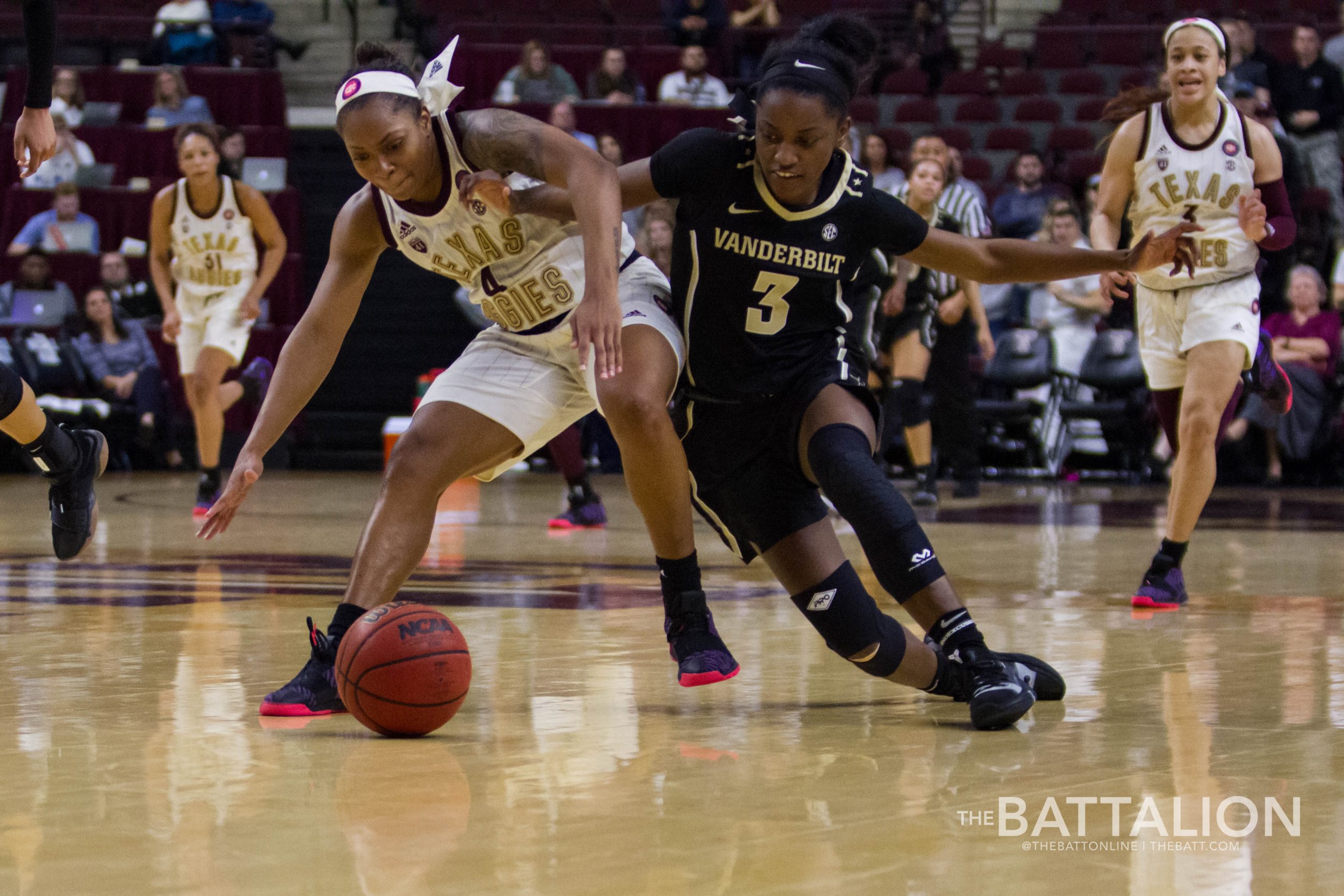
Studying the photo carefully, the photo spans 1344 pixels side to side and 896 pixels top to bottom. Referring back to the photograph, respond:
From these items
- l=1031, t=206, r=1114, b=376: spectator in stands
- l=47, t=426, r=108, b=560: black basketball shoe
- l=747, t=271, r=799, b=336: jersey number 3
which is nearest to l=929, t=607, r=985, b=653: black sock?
l=747, t=271, r=799, b=336: jersey number 3

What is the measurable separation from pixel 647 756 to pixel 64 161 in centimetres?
1222

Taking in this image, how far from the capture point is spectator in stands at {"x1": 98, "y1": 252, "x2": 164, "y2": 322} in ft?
42.8

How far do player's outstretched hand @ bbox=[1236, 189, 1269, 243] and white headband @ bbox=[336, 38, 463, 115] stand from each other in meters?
2.48

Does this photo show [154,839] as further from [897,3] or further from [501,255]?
[897,3]

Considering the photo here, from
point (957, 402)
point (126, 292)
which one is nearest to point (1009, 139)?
point (957, 402)

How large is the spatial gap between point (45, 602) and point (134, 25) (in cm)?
1192

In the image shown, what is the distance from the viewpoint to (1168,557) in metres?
5.47

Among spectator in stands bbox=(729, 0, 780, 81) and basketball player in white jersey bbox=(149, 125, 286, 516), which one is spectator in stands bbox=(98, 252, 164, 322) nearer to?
basketball player in white jersey bbox=(149, 125, 286, 516)

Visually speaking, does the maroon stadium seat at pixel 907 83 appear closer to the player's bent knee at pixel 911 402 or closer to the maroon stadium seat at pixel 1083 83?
the maroon stadium seat at pixel 1083 83

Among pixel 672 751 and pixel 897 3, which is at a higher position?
pixel 897 3

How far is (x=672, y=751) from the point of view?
10.0ft

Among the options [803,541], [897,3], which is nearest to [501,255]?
[803,541]

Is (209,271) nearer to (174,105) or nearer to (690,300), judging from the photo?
(174,105)

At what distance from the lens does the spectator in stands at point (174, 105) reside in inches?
545
